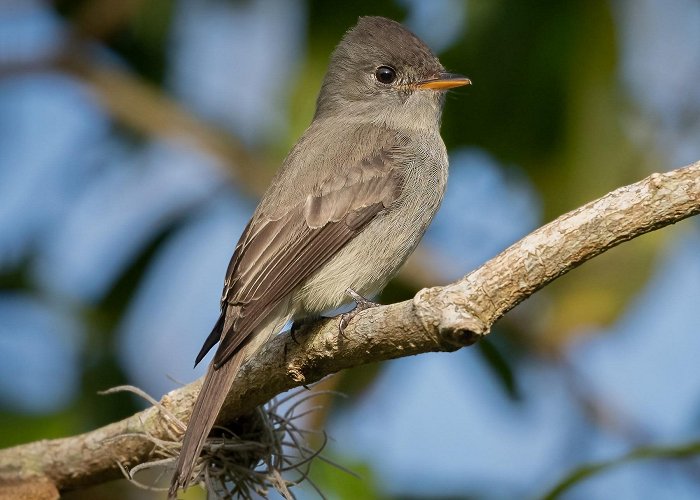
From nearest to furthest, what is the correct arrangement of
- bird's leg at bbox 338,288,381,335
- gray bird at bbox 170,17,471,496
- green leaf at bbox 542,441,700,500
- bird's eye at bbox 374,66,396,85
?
bird's leg at bbox 338,288,381,335
green leaf at bbox 542,441,700,500
gray bird at bbox 170,17,471,496
bird's eye at bbox 374,66,396,85

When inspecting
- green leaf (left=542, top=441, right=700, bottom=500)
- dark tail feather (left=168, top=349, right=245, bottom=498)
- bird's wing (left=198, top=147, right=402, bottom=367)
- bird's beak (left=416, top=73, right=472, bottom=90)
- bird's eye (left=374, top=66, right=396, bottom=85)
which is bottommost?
dark tail feather (left=168, top=349, right=245, bottom=498)

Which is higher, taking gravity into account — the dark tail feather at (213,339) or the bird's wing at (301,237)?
the bird's wing at (301,237)

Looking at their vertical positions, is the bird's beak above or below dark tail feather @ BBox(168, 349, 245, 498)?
above

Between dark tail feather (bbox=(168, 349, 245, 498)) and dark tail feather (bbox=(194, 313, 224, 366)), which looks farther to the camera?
dark tail feather (bbox=(194, 313, 224, 366))

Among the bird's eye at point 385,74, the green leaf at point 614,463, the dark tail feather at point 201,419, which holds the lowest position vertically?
the dark tail feather at point 201,419

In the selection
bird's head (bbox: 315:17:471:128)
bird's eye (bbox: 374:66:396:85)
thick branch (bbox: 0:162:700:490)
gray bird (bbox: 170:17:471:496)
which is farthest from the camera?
bird's eye (bbox: 374:66:396:85)

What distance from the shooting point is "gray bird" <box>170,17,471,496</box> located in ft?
13.5

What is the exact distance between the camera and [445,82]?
512cm

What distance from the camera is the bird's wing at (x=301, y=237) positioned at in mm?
4145

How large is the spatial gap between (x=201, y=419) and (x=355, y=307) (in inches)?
36.3

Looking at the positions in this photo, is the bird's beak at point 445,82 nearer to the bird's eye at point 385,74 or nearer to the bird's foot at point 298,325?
the bird's eye at point 385,74

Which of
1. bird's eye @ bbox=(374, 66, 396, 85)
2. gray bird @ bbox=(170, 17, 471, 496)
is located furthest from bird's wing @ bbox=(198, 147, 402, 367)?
bird's eye @ bbox=(374, 66, 396, 85)

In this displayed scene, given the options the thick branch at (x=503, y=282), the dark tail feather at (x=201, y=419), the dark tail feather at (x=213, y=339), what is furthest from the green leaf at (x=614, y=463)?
the dark tail feather at (x=213, y=339)

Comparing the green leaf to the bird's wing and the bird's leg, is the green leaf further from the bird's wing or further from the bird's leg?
the bird's wing
